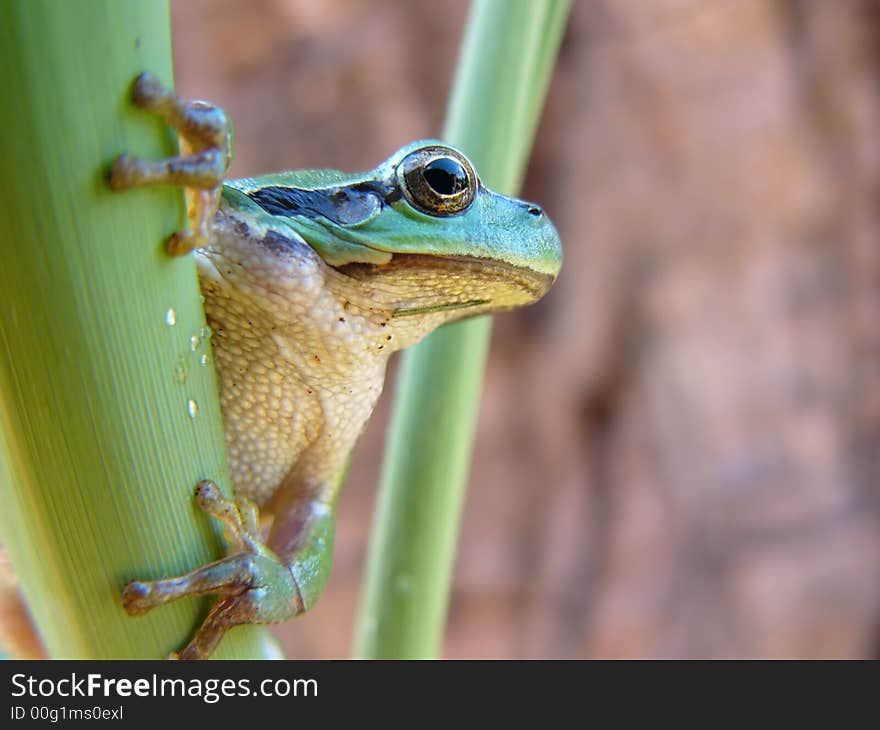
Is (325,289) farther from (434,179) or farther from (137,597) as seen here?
(137,597)

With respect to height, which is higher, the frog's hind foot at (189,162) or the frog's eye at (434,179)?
the frog's eye at (434,179)

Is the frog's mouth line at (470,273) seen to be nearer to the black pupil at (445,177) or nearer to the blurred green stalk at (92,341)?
the black pupil at (445,177)

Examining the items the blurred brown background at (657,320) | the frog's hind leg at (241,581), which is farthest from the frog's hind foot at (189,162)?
the blurred brown background at (657,320)

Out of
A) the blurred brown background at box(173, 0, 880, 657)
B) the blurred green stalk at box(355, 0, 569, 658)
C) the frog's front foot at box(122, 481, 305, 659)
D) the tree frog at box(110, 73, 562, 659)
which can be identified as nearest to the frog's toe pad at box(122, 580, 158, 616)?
the frog's front foot at box(122, 481, 305, 659)

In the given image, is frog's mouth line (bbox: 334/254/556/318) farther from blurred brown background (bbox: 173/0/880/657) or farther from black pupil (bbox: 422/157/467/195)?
blurred brown background (bbox: 173/0/880/657)

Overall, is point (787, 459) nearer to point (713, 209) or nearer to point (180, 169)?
point (713, 209)

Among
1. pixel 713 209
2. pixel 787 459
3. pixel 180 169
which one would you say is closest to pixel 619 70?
pixel 713 209

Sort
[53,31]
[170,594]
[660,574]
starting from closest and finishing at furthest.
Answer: [53,31] → [170,594] → [660,574]
